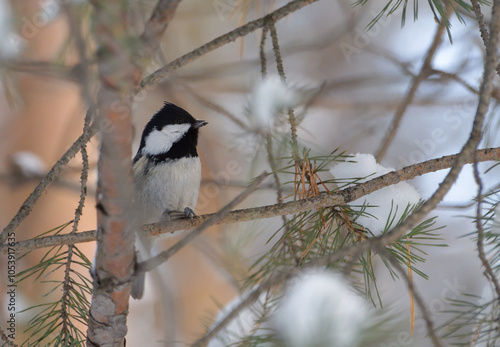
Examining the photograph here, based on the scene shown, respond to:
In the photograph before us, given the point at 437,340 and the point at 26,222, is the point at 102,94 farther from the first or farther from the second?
the point at 26,222

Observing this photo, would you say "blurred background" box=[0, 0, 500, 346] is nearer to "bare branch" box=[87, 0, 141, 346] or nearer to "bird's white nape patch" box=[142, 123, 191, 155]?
"bird's white nape patch" box=[142, 123, 191, 155]

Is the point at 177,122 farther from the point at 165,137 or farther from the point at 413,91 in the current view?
the point at 413,91

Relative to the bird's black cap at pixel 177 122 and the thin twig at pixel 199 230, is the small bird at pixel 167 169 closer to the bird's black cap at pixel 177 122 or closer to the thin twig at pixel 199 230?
the bird's black cap at pixel 177 122

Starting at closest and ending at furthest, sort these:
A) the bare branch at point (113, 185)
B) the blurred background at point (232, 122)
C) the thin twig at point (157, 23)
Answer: the bare branch at point (113, 185) < the thin twig at point (157, 23) < the blurred background at point (232, 122)

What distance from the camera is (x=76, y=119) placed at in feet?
7.00

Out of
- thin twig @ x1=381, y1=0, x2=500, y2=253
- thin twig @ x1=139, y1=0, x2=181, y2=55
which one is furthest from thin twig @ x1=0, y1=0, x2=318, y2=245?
thin twig @ x1=381, y1=0, x2=500, y2=253

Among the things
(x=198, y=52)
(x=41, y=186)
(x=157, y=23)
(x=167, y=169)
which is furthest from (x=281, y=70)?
(x=167, y=169)

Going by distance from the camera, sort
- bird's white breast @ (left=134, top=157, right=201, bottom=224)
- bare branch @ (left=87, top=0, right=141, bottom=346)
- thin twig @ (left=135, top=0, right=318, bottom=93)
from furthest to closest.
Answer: bird's white breast @ (left=134, top=157, right=201, bottom=224) < thin twig @ (left=135, top=0, right=318, bottom=93) < bare branch @ (left=87, top=0, right=141, bottom=346)

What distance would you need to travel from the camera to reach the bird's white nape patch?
153 centimetres

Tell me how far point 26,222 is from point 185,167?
998mm

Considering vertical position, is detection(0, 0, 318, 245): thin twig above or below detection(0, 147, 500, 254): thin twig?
above

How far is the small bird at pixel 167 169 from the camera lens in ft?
4.73

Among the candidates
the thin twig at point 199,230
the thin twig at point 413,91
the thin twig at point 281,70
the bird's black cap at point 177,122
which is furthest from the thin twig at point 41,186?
the thin twig at point 413,91

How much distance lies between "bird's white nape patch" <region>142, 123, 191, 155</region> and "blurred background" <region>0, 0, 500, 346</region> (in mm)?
127
